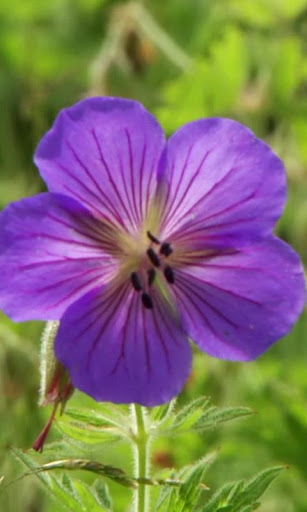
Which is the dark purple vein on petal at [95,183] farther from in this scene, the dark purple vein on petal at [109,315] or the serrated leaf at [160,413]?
the serrated leaf at [160,413]

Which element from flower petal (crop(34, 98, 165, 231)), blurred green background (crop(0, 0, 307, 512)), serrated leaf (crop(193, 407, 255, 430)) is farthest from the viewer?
blurred green background (crop(0, 0, 307, 512))

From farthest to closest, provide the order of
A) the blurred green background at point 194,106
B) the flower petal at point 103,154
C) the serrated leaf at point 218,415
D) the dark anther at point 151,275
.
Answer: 1. the blurred green background at point 194,106
2. the dark anther at point 151,275
3. the flower petal at point 103,154
4. the serrated leaf at point 218,415

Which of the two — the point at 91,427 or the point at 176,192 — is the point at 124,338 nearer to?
the point at 91,427

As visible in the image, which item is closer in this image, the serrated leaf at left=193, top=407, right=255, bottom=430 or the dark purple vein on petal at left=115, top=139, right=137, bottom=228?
the serrated leaf at left=193, top=407, right=255, bottom=430

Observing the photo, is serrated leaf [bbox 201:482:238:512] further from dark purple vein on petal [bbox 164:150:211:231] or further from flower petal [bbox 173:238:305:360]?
dark purple vein on petal [bbox 164:150:211:231]

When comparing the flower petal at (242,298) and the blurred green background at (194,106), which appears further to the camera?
the blurred green background at (194,106)

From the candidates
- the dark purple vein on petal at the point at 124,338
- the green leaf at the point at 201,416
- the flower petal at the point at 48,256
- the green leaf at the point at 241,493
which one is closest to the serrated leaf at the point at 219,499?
the green leaf at the point at 241,493

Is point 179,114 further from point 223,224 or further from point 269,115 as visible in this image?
point 223,224

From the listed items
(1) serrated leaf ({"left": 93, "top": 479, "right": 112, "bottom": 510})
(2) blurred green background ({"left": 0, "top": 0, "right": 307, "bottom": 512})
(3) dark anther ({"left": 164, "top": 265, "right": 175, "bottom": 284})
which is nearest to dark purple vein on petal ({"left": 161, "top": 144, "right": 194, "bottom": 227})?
(3) dark anther ({"left": 164, "top": 265, "right": 175, "bottom": 284})
